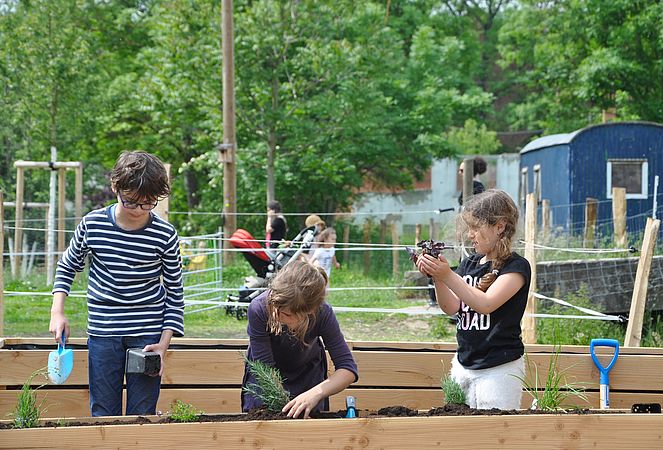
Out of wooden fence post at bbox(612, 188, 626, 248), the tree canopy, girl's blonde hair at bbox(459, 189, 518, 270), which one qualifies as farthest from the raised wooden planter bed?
the tree canopy

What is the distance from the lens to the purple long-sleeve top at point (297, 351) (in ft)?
11.8

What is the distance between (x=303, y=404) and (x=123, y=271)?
1.01m

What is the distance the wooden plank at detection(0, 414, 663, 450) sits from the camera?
3170 mm

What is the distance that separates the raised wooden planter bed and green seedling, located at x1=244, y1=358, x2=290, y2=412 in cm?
132

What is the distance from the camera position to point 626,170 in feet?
61.6

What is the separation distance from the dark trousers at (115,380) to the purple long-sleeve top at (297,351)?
47 cm

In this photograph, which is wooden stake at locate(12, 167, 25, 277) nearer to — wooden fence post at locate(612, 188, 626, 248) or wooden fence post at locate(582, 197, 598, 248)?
wooden fence post at locate(582, 197, 598, 248)

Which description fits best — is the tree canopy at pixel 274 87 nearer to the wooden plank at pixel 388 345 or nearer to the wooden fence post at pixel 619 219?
the wooden fence post at pixel 619 219

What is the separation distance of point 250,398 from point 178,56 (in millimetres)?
16427

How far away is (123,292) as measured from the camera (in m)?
3.95

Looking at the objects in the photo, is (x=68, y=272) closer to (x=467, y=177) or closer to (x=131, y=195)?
(x=131, y=195)

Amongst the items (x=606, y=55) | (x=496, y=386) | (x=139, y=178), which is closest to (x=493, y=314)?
(x=496, y=386)

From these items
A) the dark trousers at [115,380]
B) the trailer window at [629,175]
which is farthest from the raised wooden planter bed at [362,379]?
→ the trailer window at [629,175]

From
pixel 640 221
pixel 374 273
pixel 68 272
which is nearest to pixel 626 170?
pixel 640 221
